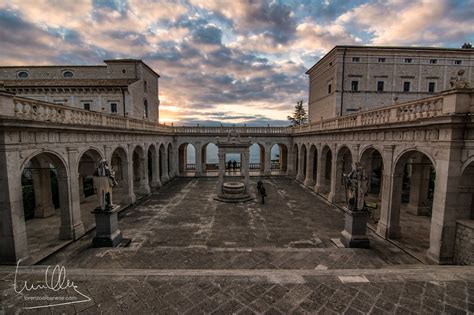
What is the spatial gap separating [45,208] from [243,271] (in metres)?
15.7

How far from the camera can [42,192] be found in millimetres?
14320

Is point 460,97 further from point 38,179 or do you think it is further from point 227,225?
point 38,179

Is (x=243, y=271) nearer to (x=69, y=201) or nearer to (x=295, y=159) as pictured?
(x=69, y=201)

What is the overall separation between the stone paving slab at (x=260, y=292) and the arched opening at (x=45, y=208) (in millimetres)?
Answer: 5479

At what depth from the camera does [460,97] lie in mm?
7629

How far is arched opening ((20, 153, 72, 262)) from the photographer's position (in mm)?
10312

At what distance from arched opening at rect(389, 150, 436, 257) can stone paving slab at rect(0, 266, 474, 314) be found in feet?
18.2

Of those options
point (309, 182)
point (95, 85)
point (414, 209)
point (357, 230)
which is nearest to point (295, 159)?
point (309, 182)

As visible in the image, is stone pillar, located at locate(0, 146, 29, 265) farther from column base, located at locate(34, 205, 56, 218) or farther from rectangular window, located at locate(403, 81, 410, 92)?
rectangular window, located at locate(403, 81, 410, 92)

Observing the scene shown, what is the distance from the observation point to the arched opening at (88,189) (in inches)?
546

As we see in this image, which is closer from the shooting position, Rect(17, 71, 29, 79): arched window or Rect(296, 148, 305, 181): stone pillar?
Rect(296, 148, 305, 181): stone pillar

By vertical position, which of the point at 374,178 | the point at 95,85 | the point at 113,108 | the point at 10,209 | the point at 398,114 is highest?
the point at 95,85

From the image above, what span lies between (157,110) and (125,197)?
23549mm

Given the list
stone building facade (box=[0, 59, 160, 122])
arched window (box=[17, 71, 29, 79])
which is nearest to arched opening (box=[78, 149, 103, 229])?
stone building facade (box=[0, 59, 160, 122])
